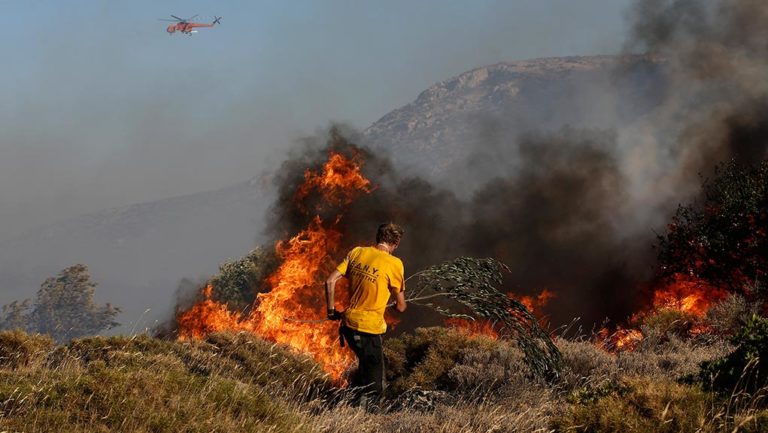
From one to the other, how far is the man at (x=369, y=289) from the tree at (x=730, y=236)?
16.4 metres

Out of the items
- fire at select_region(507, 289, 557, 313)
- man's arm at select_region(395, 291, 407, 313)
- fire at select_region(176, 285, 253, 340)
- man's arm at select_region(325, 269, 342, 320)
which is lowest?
→ fire at select_region(507, 289, 557, 313)

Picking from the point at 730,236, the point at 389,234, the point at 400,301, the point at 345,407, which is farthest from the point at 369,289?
the point at 730,236

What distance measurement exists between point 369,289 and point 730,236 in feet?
59.9

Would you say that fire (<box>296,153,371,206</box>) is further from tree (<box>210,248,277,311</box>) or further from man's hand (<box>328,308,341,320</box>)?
man's hand (<box>328,308,341,320</box>)

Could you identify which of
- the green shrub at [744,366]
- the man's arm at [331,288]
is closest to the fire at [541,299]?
the green shrub at [744,366]

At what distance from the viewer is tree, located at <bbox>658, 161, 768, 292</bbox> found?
2002cm

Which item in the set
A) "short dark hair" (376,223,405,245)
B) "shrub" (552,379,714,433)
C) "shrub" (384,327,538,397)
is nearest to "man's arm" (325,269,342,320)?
"short dark hair" (376,223,405,245)

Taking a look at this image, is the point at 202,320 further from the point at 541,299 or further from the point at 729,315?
the point at 541,299

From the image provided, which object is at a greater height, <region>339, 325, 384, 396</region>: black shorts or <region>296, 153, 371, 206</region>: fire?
<region>296, 153, 371, 206</region>: fire

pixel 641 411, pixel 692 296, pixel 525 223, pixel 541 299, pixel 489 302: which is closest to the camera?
pixel 641 411

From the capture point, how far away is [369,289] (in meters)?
6.75

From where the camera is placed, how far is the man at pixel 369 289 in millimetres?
6746

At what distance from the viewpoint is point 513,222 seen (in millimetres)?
47688

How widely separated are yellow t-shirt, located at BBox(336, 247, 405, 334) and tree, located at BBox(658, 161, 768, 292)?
16465 mm
